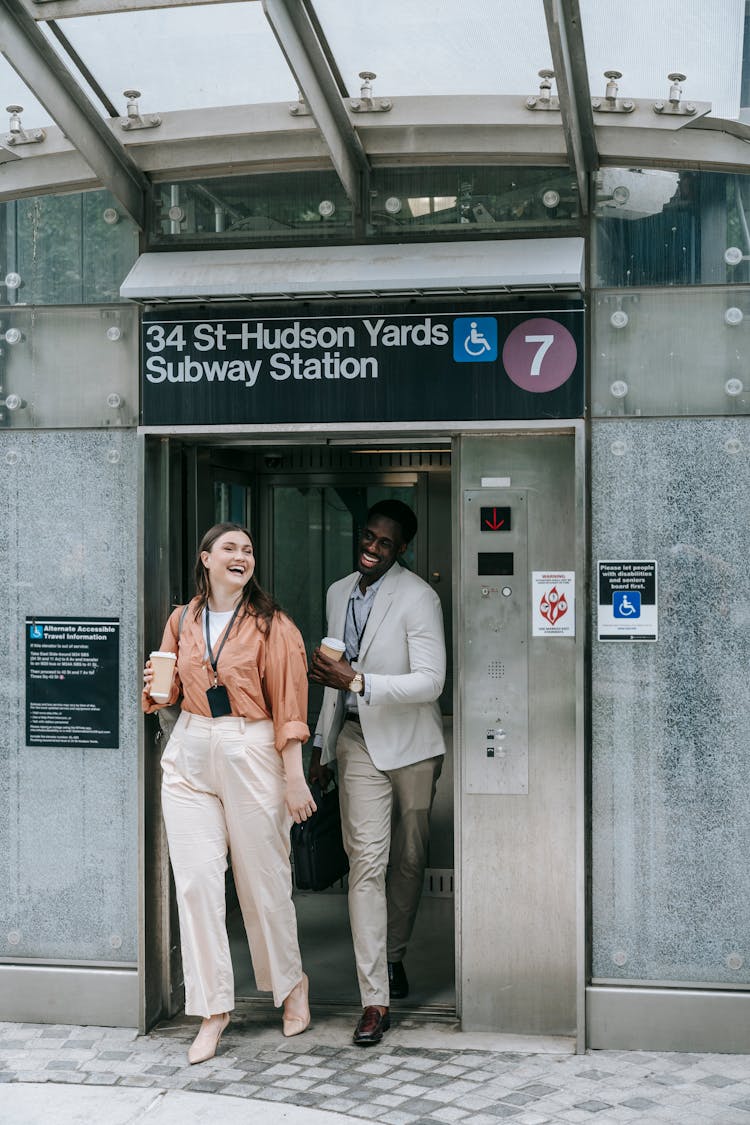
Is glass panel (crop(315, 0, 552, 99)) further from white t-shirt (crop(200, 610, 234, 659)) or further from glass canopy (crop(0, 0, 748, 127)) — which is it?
white t-shirt (crop(200, 610, 234, 659))

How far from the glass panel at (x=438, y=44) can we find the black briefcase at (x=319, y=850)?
294cm

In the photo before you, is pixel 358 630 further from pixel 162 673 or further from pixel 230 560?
pixel 162 673

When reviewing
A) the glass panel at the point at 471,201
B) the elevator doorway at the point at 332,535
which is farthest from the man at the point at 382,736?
the glass panel at the point at 471,201

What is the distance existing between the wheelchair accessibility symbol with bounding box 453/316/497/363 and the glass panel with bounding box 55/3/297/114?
3.58 feet

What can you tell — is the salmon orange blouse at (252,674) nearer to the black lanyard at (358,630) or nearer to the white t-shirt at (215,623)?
the white t-shirt at (215,623)

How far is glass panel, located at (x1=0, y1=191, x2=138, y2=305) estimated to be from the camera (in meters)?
5.58

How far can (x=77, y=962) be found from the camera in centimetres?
561

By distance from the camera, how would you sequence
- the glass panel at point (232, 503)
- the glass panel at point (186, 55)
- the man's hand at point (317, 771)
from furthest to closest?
1. the glass panel at point (232, 503)
2. the man's hand at point (317, 771)
3. the glass panel at point (186, 55)

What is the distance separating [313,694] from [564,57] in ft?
12.3

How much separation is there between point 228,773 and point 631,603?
1.70 metres

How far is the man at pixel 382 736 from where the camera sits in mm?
5359

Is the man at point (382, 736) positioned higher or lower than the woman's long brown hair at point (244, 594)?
lower

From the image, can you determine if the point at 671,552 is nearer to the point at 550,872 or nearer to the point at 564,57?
the point at 550,872

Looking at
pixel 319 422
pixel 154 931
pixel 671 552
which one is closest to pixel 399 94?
pixel 319 422
